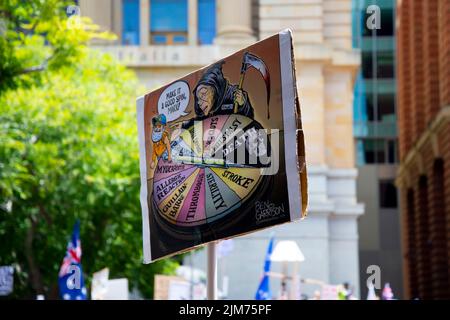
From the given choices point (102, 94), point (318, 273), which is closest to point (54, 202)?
point (102, 94)

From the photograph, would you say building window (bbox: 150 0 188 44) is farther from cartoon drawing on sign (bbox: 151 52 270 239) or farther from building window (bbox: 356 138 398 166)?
cartoon drawing on sign (bbox: 151 52 270 239)

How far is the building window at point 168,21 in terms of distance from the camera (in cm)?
4959

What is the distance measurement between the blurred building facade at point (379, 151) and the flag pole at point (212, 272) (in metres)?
60.3

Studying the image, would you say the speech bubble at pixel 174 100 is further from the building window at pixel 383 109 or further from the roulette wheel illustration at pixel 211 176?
the building window at pixel 383 109

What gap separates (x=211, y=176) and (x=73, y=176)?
27.3 m

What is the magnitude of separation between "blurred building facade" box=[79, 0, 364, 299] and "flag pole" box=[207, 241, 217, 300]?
1376 inches

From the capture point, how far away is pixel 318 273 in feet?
135

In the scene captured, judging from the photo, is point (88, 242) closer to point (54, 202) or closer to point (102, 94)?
point (54, 202)

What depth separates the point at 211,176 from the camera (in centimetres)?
546

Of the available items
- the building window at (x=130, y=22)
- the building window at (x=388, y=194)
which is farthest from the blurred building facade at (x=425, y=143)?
the building window at (x=130, y=22)

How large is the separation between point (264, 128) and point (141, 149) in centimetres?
121

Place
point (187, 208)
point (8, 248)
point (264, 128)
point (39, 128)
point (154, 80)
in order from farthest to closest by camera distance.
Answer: point (154, 80) < point (8, 248) < point (39, 128) < point (187, 208) < point (264, 128)

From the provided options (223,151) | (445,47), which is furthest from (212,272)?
(445,47)
